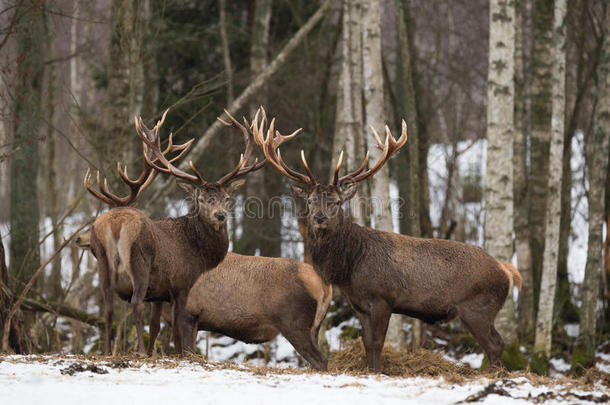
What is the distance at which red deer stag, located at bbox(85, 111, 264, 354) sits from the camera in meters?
6.73

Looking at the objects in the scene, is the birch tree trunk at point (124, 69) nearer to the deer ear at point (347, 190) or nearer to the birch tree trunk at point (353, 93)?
the birch tree trunk at point (353, 93)

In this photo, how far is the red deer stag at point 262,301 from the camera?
7922 millimetres

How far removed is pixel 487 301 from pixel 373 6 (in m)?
4.63

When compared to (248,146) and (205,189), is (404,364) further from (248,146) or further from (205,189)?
(248,146)

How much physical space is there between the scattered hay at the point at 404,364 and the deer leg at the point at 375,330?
0.12 meters

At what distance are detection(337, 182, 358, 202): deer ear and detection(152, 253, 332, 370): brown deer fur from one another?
3.25 ft

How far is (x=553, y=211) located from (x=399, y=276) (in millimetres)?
3952

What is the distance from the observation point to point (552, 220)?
33.6 ft

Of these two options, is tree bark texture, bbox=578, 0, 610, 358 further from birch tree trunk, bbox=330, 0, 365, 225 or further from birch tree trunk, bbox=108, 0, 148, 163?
birch tree trunk, bbox=108, 0, 148, 163

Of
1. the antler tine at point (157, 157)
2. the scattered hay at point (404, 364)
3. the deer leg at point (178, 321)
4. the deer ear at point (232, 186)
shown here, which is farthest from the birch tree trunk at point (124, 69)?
the scattered hay at point (404, 364)

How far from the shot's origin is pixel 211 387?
5.01m

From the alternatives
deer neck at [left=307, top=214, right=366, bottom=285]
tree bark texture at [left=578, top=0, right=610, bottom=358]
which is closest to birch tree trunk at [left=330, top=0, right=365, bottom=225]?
deer neck at [left=307, top=214, right=366, bottom=285]

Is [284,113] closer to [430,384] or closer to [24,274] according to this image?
[24,274]

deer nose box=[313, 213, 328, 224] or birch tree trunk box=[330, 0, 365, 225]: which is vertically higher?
birch tree trunk box=[330, 0, 365, 225]
